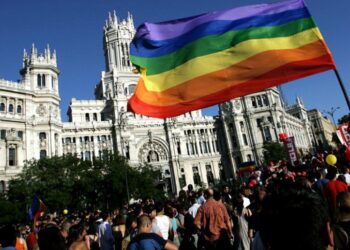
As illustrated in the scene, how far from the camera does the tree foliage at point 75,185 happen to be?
3322 centimetres

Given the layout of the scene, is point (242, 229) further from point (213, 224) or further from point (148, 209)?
point (148, 209)

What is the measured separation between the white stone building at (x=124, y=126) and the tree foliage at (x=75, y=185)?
41.8 ft

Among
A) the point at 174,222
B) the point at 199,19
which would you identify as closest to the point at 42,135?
the point at 174,222

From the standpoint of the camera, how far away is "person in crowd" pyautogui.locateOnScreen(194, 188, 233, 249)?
7.46m

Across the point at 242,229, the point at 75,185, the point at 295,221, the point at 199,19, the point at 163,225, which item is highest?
the point at 199,19

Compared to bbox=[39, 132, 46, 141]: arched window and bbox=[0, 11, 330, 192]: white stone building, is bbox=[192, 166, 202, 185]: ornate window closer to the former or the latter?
bbox=[0, 11, 330, 192]: white stone building

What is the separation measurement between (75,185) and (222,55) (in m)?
32.4

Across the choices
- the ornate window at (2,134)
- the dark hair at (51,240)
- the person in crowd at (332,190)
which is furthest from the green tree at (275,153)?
the dark hair at (51,240)

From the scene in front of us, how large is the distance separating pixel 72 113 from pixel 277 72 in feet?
197

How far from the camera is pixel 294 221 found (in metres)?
2.13

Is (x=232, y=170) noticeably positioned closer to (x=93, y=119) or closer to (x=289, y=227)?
(x=93, y=119)

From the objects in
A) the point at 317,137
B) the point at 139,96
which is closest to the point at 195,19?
the point at 139,96

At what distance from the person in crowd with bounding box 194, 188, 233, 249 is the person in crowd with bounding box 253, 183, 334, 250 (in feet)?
18.0

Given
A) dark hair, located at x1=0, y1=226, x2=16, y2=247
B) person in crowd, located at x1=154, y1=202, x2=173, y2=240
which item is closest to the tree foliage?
person in crowd, located at x1=154, y1=202, x2=173, y2=240
